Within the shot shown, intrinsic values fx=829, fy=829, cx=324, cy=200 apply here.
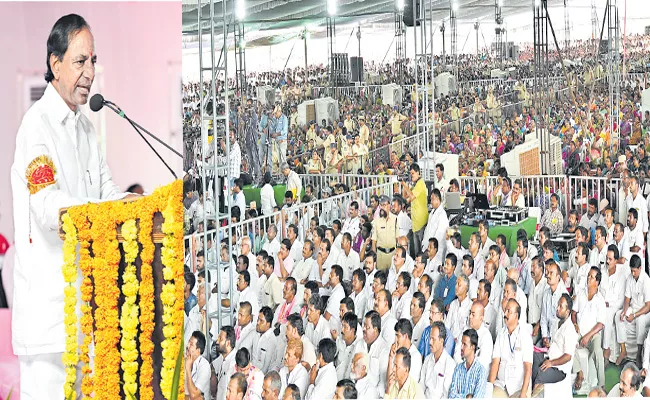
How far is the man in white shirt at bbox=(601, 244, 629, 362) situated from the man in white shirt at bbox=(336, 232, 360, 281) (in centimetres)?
143

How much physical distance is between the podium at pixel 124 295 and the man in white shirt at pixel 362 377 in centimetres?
115

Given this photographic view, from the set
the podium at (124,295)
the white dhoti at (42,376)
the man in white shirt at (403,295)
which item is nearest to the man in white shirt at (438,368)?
the man in white shirt at (403,295)

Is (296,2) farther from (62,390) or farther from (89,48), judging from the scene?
(62,390)

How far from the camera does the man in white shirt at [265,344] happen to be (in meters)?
4.90

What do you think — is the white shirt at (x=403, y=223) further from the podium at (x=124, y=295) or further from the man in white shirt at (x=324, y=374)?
the podium at (x=124, y=295)

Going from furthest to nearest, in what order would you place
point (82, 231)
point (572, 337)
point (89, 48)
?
point (572, 337) < point (89, 48) < point (82, 231)

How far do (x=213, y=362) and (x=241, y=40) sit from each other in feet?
6.31

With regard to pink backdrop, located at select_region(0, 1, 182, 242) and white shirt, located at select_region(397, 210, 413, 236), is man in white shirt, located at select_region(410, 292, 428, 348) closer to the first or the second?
white shirt, located at select_region(397, 210, 413, 236)

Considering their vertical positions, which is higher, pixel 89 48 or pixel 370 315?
pixel 89 48

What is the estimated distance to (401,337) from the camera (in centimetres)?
475

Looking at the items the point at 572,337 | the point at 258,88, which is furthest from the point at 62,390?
the point at 572,337

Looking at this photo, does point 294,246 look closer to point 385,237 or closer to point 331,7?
point 385,237

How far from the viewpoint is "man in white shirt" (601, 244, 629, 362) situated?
187 inches

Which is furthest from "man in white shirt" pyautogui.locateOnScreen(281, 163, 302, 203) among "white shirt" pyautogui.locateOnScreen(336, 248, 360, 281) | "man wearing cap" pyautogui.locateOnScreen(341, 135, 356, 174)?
"white shirt" pyautogui.locateOnScreen(336, 248, 360, 281)
